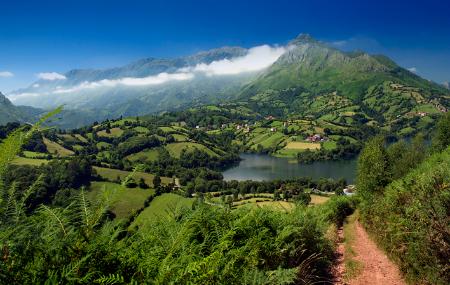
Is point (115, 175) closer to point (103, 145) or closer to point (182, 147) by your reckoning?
point (182, 147)

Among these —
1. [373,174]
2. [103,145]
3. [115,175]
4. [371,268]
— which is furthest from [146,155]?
[371,268]

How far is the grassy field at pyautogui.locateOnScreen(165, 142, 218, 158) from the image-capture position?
18438 cm

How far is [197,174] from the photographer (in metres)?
142

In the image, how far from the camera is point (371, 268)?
46.9 ft

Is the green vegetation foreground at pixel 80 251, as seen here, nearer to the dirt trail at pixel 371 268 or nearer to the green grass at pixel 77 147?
the dirt trail at pixel 371 268

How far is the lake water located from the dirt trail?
114 m

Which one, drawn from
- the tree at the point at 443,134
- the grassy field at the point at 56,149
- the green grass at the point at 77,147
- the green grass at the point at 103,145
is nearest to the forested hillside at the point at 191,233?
the tree at the point at 443,134

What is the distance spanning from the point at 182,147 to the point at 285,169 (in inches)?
2355

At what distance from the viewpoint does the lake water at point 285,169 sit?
13812 centimetres

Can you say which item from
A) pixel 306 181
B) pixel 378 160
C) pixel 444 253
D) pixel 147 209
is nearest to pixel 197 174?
pixel 306 181

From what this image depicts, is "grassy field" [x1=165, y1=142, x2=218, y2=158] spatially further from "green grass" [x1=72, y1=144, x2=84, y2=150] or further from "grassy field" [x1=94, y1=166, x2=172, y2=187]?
"grassy field" [x1=94, y1=166, x2=172, y2=187]

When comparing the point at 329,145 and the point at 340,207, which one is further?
the point at 329,145

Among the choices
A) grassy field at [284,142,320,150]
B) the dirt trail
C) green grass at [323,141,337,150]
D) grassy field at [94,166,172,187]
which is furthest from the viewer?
grassy field at [284,142,320,150]

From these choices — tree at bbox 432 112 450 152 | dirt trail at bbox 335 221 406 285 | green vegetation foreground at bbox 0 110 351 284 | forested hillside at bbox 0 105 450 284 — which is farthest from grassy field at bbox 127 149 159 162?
green vegetation foreground at bbox 0 110 351 284
